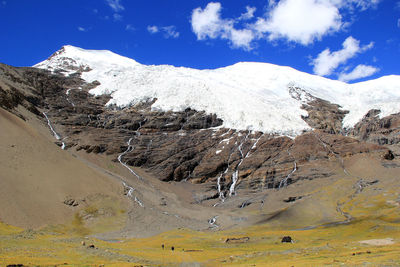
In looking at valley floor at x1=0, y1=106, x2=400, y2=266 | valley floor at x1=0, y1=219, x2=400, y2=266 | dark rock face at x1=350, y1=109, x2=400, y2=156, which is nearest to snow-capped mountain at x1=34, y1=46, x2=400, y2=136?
dark rock face at x1=350, y1=109, x2=400, y2=156

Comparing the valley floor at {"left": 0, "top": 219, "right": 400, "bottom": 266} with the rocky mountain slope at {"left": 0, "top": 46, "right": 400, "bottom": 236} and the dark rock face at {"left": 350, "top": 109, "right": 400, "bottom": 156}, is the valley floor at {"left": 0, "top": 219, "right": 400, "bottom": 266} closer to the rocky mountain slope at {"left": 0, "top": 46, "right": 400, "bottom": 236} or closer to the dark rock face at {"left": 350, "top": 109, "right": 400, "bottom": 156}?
the rocky mountain slope at {"left": 0, "top": 46, "right": 400, "bottom": 236}

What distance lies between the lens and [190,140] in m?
122

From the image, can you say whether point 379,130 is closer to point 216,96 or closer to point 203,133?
point 216,96

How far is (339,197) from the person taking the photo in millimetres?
84562

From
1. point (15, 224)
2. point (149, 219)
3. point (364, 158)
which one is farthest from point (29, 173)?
point (364, 158)

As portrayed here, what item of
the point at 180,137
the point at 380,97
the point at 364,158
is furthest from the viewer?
the point at 380,97

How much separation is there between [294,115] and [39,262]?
448 ft

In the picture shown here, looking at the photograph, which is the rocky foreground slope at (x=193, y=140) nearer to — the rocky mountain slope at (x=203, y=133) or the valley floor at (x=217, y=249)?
the rocky mountain slope at (x=203, y=133)

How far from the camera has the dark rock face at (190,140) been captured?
10738cm

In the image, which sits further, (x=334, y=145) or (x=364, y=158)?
(x=334, y=145)

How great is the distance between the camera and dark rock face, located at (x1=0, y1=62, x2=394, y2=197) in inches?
4227

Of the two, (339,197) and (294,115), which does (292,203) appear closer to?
(339,197)

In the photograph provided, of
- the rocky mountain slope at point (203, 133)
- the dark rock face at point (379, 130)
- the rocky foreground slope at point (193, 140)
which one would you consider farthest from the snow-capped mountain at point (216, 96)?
the dark rock face at point (379, 130)

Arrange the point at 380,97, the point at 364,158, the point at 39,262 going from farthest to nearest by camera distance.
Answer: the point at 380,97 < the point at 364,158 < the point at 39,262
